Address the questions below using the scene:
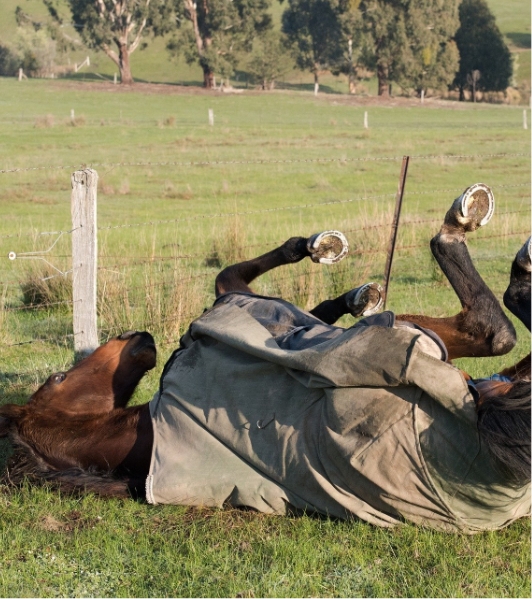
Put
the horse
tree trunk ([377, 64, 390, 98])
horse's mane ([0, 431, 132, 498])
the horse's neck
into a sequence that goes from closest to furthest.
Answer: the horse, horse's mane ([0, 431, 132, 498]), the horse's neck, tree trunk ([377, 64, 390, 98])

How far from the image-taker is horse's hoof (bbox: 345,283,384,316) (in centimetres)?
485

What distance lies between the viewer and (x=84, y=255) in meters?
6.22

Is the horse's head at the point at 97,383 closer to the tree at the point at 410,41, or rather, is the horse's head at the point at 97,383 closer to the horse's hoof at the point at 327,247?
the horse's hoof at the point at 327,247

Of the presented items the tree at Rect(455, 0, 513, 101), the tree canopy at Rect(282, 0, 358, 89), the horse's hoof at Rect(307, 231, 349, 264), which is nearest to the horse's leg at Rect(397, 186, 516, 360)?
the horse's hoof at Rect(307, 231, 349, 264)

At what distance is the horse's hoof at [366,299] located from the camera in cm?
485

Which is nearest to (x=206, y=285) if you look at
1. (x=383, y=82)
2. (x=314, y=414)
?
(x=314, y=414)

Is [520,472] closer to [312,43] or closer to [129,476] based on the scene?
[129,476]

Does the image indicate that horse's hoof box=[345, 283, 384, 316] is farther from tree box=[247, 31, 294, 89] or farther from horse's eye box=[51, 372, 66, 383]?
tree box=[247, 31, 294, 89]

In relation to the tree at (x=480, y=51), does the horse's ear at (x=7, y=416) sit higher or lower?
lower

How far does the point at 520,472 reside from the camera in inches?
126

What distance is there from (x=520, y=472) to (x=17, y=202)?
651 inches

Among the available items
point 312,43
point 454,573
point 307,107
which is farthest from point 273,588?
point 312,43

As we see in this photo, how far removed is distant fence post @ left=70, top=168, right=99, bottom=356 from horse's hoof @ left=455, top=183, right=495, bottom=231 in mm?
2922

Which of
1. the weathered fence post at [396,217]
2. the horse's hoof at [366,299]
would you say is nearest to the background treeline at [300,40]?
the weathered fence post at [396,217]
